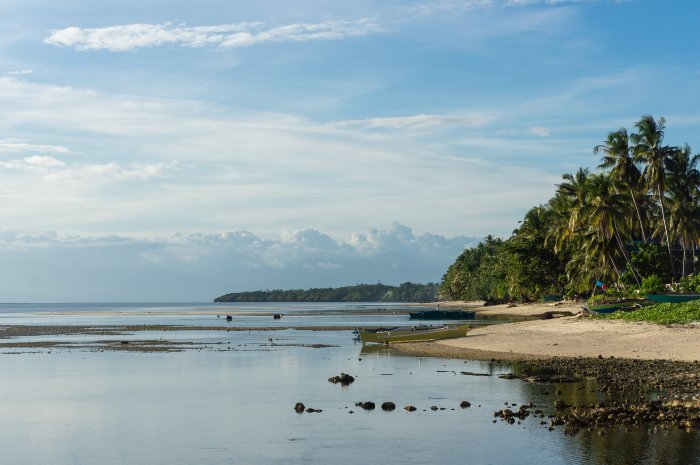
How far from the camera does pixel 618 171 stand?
78.0 meters

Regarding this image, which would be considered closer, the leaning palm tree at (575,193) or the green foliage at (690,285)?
the green foliage at (690,285)

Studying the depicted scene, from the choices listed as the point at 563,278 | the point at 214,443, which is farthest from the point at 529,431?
the point at 563,278

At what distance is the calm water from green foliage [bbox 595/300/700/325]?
13394 millimetres

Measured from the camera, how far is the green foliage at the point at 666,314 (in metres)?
46.7

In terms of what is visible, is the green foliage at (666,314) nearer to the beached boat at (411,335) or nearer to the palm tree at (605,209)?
the beached boat at (411,335)

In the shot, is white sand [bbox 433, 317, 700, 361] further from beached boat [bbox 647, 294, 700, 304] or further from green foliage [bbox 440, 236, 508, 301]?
green foliage [bbox 440, 236, 508, 301]

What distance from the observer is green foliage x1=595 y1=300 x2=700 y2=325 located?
46700 millimetres

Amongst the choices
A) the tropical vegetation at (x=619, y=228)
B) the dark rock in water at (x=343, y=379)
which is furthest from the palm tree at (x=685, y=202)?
the dark rock in water at (x=343, y=379)

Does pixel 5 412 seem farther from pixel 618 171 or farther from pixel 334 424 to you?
pixel 618 171

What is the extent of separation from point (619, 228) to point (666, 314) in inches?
1293

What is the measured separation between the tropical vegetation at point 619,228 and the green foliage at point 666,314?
538 inches

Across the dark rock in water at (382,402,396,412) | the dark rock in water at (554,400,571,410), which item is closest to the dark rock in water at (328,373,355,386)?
the dark rock in water at (382,402,396,412)

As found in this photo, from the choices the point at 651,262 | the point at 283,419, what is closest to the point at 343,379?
the point at 283,419

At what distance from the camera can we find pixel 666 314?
49562 millimetres
